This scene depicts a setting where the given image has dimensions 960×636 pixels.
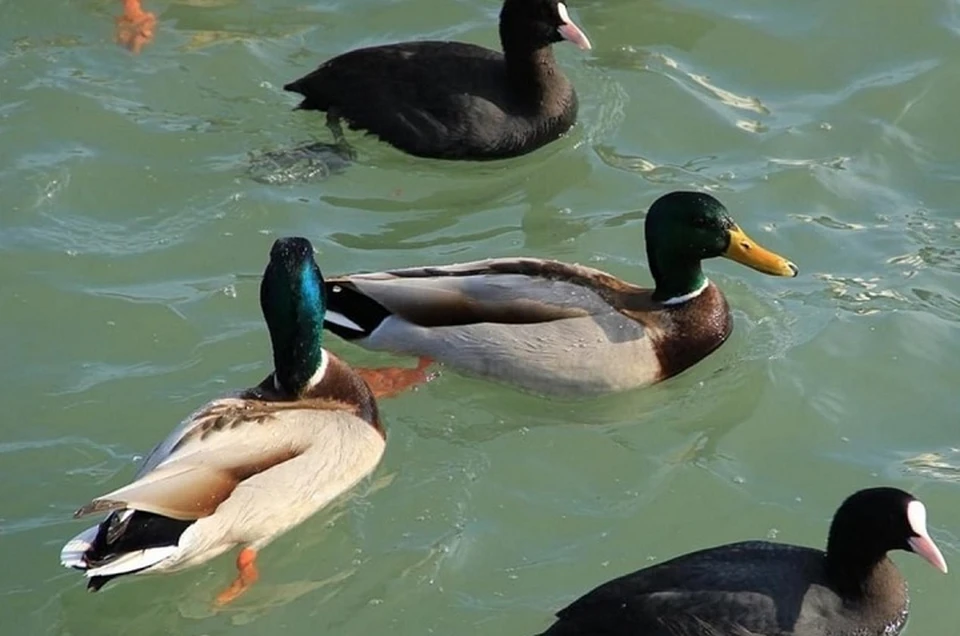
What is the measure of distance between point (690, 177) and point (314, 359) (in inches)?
120

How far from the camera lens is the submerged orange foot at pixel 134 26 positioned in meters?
10.4

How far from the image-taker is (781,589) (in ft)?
20.3

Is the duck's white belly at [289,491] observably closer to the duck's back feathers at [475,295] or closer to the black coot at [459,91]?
the duck's back feathers at [475,295]

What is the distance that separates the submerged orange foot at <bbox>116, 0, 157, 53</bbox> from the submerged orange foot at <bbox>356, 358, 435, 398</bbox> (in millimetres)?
3264

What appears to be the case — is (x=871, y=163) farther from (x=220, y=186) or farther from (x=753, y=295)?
(x=220, y=186)

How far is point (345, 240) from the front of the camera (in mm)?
9000

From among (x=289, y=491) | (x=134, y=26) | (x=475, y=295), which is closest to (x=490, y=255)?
(x=475, y=295)

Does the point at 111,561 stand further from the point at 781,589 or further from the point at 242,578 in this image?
the point at 781,589

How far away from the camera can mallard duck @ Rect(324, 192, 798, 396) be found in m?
7.90

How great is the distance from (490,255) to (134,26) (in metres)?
2.87

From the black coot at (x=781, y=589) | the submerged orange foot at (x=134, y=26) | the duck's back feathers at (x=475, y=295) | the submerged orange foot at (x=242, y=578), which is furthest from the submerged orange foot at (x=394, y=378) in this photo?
the submerged orange foot at (x=134, y=26)

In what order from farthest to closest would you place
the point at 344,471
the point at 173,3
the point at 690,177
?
the point at 173,3 → the point at 690,177 → the point at 344,471

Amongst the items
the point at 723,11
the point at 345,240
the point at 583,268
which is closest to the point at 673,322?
the point at 583,268

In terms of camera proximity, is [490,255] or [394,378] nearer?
[394,378]
